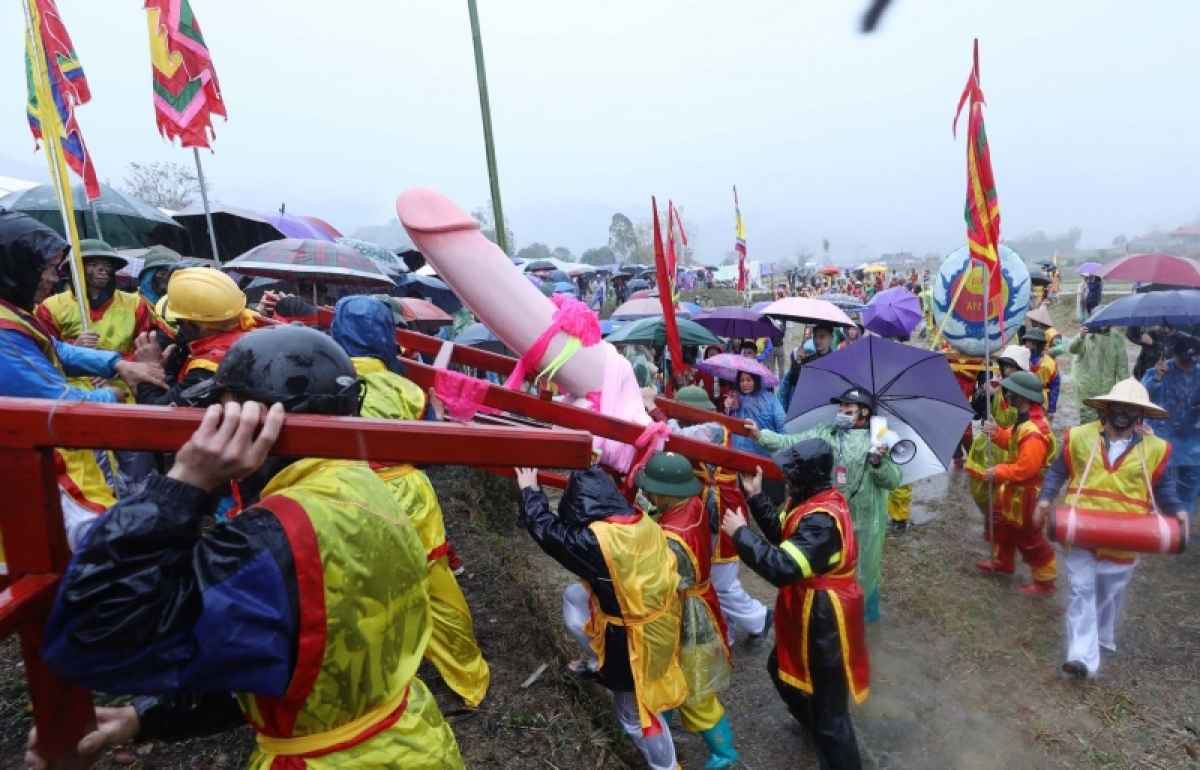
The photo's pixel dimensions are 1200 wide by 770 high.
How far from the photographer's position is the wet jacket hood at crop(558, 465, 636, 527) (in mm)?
2986

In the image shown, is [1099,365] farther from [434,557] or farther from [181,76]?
[181,76]

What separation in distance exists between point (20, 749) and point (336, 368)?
8.45 ft

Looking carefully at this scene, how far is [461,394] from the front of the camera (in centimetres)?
288

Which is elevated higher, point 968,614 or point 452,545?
point 452,545

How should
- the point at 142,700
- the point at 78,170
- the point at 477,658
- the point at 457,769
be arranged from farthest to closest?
1. the point at 78,170
2. the point at 477,658
3. the point at 457,769
4. the point at 142,700

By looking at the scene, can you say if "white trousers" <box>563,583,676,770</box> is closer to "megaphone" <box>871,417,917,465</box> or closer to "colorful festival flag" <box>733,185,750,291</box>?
"megaphone" <box>871,417,917,465</box>

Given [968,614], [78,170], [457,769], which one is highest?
[78,170]

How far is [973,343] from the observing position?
788 centimetres

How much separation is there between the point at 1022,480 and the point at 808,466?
3.05 meters

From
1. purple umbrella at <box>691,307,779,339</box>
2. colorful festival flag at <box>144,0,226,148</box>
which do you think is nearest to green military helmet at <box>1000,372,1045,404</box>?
purple umbrella at <box>691,307,779,339</box>

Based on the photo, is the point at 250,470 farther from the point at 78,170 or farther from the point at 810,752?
the point at 78,170

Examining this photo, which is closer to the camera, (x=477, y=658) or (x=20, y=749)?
(x=20, y=749)

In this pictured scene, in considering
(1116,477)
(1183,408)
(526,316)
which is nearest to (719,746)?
(526,316)

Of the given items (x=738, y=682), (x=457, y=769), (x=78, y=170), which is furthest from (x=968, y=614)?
(x=78, y=170)
